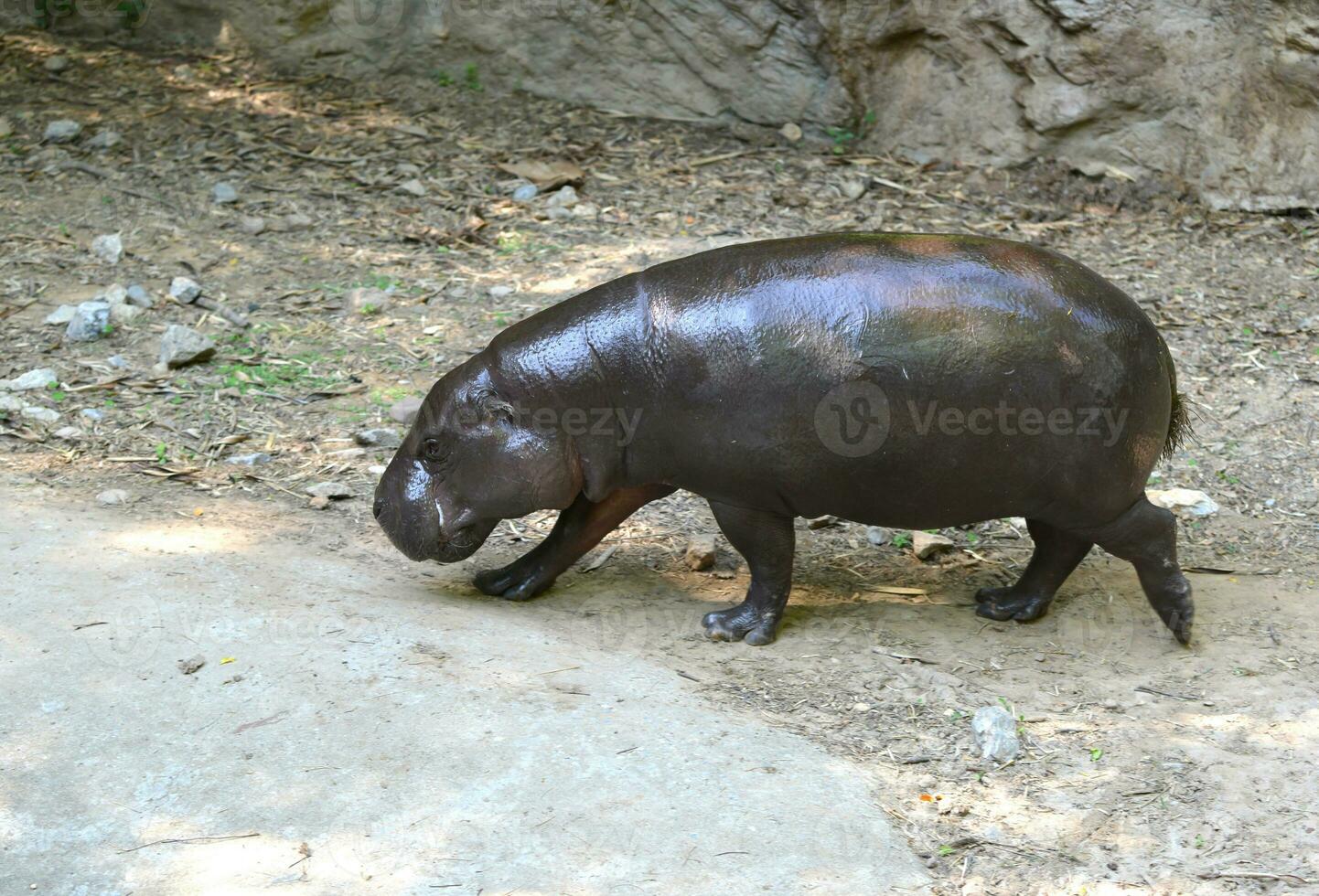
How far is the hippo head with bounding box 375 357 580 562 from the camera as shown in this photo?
4.78m

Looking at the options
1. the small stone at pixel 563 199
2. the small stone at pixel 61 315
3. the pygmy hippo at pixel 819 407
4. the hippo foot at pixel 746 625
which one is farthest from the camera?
the small stone at pixel 563 199

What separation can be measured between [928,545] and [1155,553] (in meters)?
1.12

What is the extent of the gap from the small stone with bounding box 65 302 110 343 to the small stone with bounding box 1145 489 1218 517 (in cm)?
499

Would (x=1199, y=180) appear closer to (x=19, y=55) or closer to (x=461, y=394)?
(x=461, y=394)

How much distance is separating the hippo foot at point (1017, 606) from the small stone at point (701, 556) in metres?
1.06

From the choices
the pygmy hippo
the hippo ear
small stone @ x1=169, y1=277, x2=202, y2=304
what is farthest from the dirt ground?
the hippo ear

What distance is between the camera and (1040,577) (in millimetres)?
5172

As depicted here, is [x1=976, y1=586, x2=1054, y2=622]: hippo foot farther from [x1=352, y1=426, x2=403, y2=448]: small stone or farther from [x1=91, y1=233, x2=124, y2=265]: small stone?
[x1=91, y1=233, x2=124, y2=265]: small stone

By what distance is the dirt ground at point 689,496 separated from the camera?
4.12m

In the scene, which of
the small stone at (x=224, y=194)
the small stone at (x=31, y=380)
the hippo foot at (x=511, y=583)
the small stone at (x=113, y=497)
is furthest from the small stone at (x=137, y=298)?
the hippo foot at (x=511, y=583)

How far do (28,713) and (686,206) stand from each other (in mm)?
5363

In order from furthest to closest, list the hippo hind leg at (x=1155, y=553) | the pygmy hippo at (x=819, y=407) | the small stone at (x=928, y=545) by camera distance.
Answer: the small stone at (x=928, y=545)
the hippo hind leg at (x=1155, y=553)
the pygmy hippo at (x=819, y=407)

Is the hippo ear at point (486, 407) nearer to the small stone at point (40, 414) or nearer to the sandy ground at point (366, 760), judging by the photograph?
the sandy ground at point (366, 760)

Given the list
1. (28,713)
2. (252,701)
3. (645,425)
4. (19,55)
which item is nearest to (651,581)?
(645,425)
